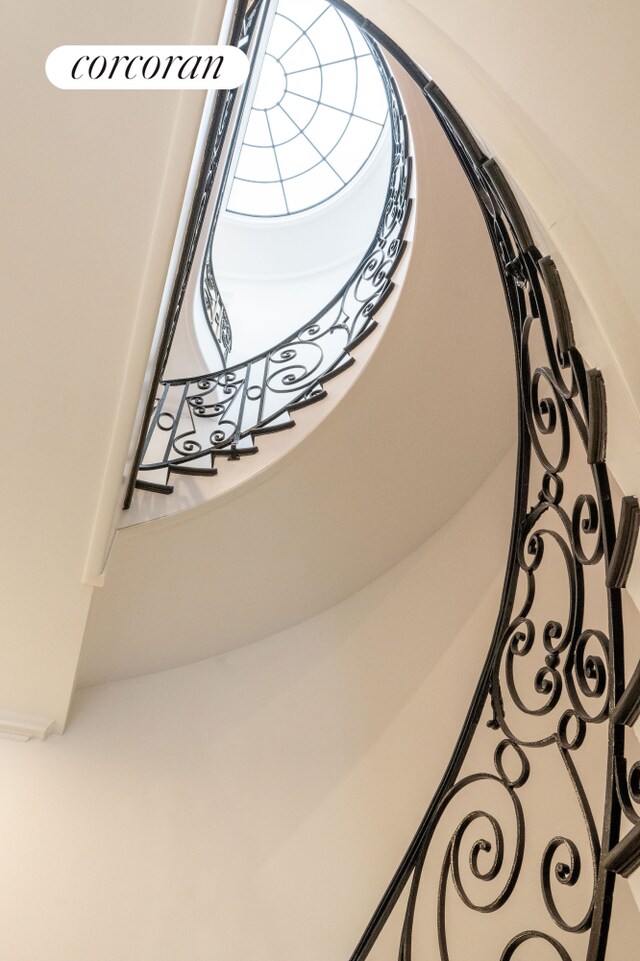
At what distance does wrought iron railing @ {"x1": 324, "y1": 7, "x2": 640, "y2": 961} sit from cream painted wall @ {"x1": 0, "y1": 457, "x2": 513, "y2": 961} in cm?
43

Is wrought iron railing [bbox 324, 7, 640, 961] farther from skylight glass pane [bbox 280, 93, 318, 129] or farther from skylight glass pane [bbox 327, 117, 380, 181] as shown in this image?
skylight glass pane [bbox 280, 93, 318, 129]

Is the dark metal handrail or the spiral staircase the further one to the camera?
the dark metal handrail

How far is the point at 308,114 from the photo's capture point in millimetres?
9977

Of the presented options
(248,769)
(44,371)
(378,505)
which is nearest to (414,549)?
(378,505)

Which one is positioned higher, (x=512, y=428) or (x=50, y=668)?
(x=512, y=428)

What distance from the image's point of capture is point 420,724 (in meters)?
4.58

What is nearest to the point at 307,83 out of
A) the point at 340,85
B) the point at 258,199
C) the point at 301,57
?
the point at 301,57

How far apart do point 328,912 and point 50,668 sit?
233 centimetres

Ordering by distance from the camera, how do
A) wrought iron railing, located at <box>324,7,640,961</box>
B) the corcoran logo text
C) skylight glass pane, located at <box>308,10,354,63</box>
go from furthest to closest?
skylight glass pane, located at <box>308,10,354,63</box>
the corcoran logo text
wrought iron railing, located at <box>324,7,640,961</box>

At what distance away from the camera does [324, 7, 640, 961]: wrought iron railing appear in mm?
1785

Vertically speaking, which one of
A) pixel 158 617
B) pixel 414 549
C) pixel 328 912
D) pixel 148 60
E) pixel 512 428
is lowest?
pixel 328 912

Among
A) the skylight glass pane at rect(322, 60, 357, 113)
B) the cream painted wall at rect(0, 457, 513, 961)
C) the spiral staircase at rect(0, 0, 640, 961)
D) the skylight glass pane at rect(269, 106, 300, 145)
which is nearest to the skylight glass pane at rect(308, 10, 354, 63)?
the skylight glass pane at rect(322, 60, 357, 113)

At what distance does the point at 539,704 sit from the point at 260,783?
6.97 ft

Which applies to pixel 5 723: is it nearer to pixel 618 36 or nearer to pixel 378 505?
pixel 378 505
